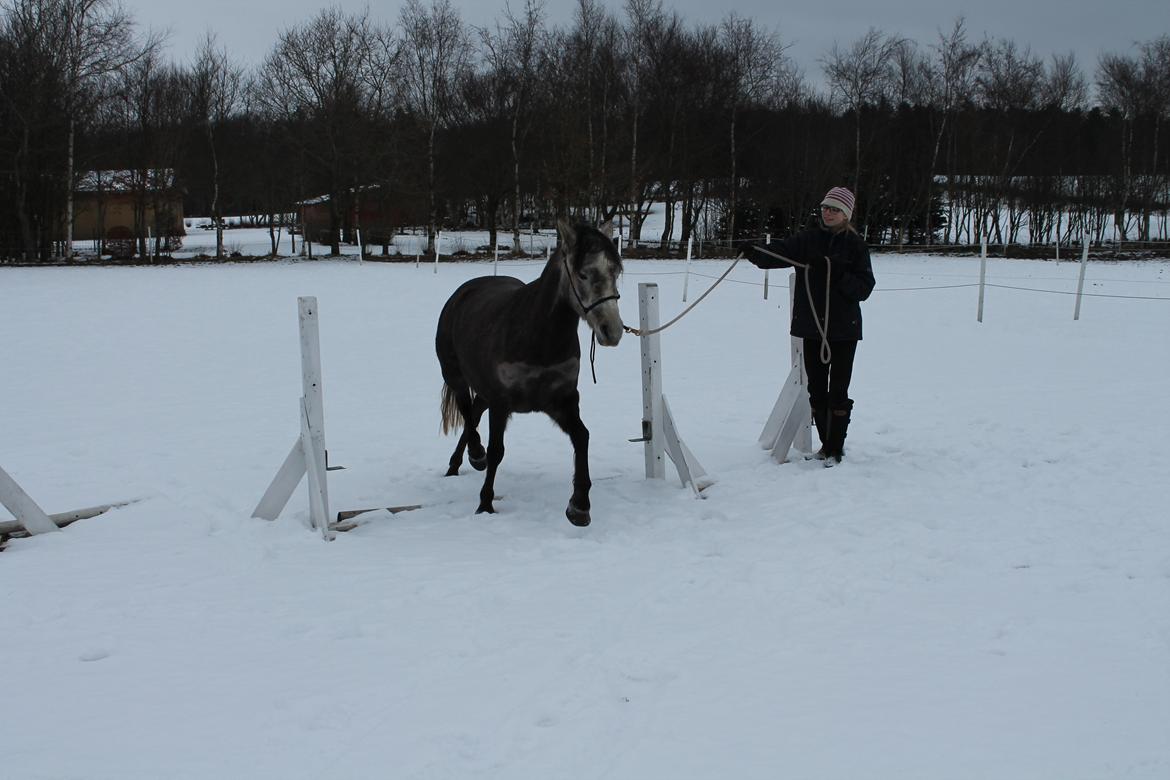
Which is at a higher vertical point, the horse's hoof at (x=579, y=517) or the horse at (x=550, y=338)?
the horse at (x=550, y=338)

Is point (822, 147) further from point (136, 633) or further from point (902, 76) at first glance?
point (136, 633)

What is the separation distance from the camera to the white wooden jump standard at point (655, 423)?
17.6 ft

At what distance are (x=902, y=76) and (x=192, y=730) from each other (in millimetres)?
40724

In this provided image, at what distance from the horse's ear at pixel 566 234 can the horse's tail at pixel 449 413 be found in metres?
2.10

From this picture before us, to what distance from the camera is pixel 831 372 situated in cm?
582

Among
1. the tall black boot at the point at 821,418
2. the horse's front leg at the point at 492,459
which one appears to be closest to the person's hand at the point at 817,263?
the tall black boot at the point at 821,418

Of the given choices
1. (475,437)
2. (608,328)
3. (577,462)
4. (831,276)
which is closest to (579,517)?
(577,462)

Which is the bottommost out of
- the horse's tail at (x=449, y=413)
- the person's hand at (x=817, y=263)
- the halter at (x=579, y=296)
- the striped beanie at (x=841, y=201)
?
the horse's tail at (x=449, y=413)

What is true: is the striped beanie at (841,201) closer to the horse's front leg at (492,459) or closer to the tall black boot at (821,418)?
the tall black boot at (821,418)

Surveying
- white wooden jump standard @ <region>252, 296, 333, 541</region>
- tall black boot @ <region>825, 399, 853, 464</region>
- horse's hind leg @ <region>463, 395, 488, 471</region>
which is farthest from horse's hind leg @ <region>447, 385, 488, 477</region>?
tall black boot @ <region>825, 399, 853, 464</region>

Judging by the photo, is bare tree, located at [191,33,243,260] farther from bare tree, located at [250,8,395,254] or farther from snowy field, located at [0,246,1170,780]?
snowy field, located at [0,246,1170,780]

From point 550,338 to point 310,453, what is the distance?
4.70 feet

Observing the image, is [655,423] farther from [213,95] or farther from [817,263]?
[213,95]

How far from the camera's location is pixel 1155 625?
3.29 m
